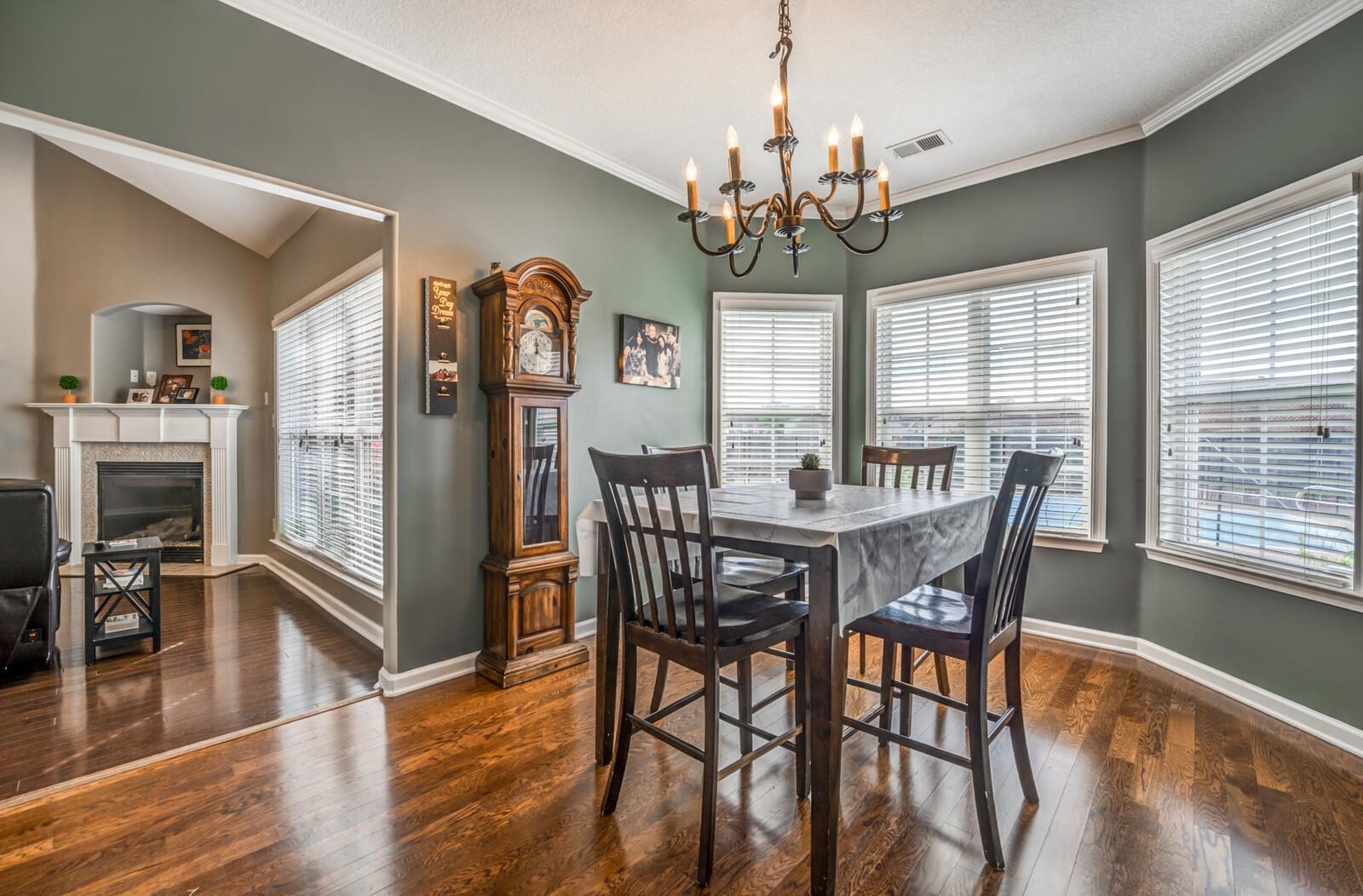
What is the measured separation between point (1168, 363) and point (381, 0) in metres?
3.91

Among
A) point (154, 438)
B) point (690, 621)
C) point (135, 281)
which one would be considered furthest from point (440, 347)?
point (135, 281)

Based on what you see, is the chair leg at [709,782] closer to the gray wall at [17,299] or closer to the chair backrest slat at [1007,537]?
the chair backrest slat at [1007,537]

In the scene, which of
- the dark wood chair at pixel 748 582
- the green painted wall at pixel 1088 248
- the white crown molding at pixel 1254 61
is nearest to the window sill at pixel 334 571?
the dark wood chair at pixel 748 582

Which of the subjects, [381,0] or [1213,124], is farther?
[1213,124]

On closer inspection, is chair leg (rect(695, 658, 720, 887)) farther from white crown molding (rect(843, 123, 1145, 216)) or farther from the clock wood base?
white crown molding (rect(843, 123, 1145, 216))

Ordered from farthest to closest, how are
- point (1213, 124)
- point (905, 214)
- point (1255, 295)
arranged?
point (905, 214), point (1213, 124), point (1255, 295)

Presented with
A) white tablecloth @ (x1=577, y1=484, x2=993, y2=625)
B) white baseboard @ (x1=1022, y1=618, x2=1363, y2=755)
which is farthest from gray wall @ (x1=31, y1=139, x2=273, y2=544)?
white baseboard @ (x1=1022, y1=618, x2=1363, y2=755)

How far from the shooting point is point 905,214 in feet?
13.0

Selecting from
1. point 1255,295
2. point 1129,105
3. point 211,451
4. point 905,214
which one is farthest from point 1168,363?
point 211,451

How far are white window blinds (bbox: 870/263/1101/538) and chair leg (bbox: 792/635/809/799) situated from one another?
7.71 feet

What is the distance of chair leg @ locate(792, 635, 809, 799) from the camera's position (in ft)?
5.75

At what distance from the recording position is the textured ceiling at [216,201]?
14.3 ft

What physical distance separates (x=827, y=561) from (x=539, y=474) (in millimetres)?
1833

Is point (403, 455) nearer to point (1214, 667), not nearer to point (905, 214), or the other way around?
point (905, 214)
